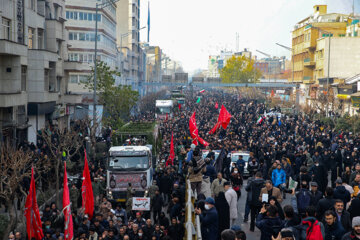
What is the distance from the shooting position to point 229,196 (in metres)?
12.8

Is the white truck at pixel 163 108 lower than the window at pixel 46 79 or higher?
lower

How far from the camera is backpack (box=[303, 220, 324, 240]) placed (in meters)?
8.26

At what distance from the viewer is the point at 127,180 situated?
62.2 feet

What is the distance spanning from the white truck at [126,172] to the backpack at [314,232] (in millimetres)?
10664

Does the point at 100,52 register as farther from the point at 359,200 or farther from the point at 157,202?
the point at 359,200

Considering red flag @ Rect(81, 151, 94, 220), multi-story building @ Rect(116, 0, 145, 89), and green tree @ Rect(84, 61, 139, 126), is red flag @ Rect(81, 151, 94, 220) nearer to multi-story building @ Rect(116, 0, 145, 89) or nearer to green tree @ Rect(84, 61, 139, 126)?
green tree @ Rect(84, 61, 139, 126)

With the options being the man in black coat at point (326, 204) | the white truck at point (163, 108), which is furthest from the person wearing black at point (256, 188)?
the white truck at point (163, 108)

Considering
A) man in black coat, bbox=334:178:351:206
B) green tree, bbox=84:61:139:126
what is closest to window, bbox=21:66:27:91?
green tree, bbox=84:61:139:126

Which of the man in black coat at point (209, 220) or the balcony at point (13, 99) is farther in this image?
the balcony at point (13, 99)

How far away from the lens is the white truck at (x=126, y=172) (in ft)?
61.7

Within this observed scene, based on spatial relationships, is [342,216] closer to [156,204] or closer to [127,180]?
[156,204]

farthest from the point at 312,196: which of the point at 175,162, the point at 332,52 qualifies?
the point at 332,52

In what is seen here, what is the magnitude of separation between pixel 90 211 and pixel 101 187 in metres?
3.28

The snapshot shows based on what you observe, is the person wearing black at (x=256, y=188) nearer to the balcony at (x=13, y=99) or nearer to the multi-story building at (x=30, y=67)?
the multi-story building at (x=30, y=67)
